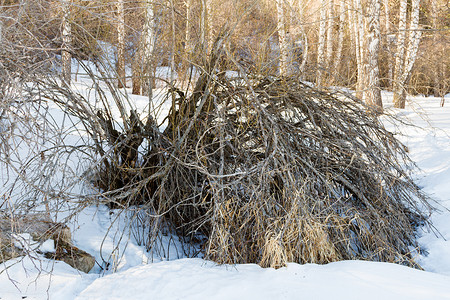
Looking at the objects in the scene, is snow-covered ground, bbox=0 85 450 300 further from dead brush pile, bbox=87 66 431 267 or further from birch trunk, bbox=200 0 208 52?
birch trunk, bbox=200 0 208 52

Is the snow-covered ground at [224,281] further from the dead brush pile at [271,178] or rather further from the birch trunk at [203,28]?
the birch trunk at [203,28]

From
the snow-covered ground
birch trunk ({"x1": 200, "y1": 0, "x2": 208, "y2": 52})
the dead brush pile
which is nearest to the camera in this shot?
the snow-covered ground

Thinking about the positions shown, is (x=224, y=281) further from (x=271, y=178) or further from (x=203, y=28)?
(x=203, y=28)

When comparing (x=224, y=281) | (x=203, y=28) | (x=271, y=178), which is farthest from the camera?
(x=203, y=28)

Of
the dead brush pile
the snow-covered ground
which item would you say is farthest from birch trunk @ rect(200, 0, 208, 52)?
the snow-covered ground

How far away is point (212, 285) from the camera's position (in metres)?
3.22

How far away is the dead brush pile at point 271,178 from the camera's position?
368cm

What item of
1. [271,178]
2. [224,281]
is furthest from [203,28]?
[224,281]

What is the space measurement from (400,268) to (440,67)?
15319 millimetres

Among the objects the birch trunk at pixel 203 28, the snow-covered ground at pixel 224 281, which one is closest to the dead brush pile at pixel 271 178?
the snow-covered ground at pixel 224 281

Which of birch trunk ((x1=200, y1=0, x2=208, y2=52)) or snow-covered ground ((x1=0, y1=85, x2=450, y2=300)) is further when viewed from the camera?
birch trunk ((x1=200, y1=0, x2=208, y2=52))

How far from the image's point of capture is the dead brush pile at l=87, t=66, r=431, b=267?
12.1 ft

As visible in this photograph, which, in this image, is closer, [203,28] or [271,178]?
[271,178]

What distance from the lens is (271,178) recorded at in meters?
3.80
